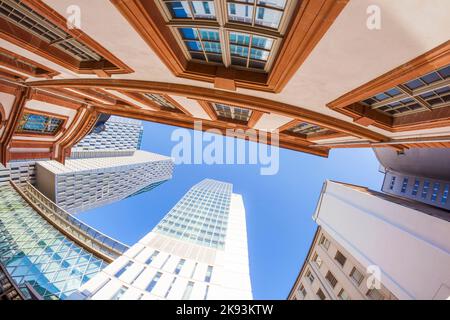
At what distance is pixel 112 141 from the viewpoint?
302 ft

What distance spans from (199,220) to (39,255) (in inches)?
1271

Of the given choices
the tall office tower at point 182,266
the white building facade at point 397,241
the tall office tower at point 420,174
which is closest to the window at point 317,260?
the white building facade at point 397,241

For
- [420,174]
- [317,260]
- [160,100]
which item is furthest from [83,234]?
[420,174]

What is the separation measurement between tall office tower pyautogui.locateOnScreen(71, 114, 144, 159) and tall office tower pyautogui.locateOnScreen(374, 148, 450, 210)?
3281 inches

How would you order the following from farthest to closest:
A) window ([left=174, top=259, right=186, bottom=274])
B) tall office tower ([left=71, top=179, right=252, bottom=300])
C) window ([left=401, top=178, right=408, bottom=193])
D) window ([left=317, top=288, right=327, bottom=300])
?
window ([left=401, top=178, right=408, bottom=193]), window ([left=174, top=259, right=186, bottom=274]), tall office tower ([left=71, top=179, right=252, bottom=300]), window ([left=317, top=288, right=327, bottom=300])

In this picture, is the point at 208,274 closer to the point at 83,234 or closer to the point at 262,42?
the point at 83,234

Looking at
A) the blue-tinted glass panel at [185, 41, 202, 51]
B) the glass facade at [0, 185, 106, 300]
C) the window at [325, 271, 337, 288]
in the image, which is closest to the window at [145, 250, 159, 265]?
the glass facade at [0, 185, 106, 300]

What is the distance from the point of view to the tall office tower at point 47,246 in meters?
31.6

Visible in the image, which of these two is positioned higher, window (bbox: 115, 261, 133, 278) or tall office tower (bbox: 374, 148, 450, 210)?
tall office tower (bbox: 374, 148, 450, 210)

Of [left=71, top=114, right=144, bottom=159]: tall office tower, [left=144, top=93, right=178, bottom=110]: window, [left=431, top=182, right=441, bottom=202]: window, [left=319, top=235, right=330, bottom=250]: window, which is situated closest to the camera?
[left=144, top=93, right=178, bottom=110]: window

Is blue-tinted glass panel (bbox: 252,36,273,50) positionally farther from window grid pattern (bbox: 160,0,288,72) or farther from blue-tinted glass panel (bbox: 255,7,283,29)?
blue-tinted glass panel (bbox: 255,7,283,29)

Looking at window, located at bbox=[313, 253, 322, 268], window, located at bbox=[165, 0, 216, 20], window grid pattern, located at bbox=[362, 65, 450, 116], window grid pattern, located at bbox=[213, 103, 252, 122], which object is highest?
window, located at bbox=[165, 0, 216, 20]

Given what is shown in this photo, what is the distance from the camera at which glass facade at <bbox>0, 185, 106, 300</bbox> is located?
31.1m
